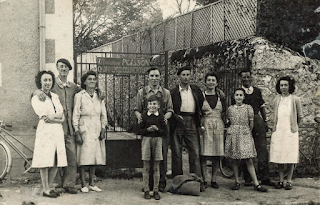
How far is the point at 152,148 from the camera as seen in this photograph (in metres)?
5.80

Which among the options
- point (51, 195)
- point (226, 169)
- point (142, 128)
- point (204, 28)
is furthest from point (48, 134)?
point (204, 28)

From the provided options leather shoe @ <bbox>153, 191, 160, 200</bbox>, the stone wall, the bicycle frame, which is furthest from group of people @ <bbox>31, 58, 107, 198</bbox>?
the stone wall

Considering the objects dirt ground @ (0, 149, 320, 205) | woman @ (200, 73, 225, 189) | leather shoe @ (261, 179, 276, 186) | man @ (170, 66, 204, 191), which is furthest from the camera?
leather shoe @ (261, 179, 276, 186)

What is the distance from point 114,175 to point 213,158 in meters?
1.89

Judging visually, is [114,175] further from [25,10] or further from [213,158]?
[25,10]

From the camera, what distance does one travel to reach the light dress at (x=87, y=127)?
19.7 feet

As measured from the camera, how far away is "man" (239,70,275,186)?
6.60 m

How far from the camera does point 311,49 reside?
26.5ft

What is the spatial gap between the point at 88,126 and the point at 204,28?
5847mm

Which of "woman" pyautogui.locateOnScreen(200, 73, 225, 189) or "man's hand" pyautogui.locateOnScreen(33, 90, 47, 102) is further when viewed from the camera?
"woman" pyautogui.locateOnScreen(200, 73, 225, 189)

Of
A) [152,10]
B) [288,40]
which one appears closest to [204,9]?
[288,40]

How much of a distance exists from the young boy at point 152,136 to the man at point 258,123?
165 cm

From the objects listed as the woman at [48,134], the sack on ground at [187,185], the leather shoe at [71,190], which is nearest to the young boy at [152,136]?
the sack on ground at [187,185]

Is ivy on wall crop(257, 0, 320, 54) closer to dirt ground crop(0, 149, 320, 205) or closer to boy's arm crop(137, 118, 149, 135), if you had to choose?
dirt ground crop(0, 149, 320, 205)
